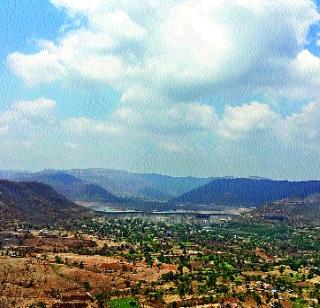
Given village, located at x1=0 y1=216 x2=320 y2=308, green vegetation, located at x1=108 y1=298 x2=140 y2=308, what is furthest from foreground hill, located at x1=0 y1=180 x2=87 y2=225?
green vegetation, located at x1=108 y1=298 x2=140 y2=308

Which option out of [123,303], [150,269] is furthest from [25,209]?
[123,303]

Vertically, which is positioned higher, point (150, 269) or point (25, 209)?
point (25, 209)

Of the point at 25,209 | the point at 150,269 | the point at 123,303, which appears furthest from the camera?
the point at 25,209

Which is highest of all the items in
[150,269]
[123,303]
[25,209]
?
[25,209]

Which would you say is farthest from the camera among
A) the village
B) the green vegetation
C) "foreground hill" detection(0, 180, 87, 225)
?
"foreground hill" detection(0, 180, 87, 225)

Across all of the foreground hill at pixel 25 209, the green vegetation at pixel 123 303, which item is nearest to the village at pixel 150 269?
the green vegetation at pixel 123 303

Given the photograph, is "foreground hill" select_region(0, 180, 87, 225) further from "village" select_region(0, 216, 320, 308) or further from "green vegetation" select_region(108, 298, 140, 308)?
"green vegetation" select_region(108, 298, 140, 308)

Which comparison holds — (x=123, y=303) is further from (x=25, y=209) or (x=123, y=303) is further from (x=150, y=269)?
(x=25, y=209)

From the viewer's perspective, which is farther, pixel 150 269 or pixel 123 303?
pixel 150 269

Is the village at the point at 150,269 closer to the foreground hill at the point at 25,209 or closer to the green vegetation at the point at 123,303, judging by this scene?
the green vegetation at the point at 123,303

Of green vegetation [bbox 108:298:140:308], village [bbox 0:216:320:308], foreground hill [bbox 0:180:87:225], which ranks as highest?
foreground hill [bbox 0:180:87:225]

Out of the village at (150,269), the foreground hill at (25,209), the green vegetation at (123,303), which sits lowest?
the green vegetation at (123,303)

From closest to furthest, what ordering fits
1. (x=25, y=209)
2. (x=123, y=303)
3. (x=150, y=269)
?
(x=123, y=303) < (x=150, y=269) < (x=25, y=209)
